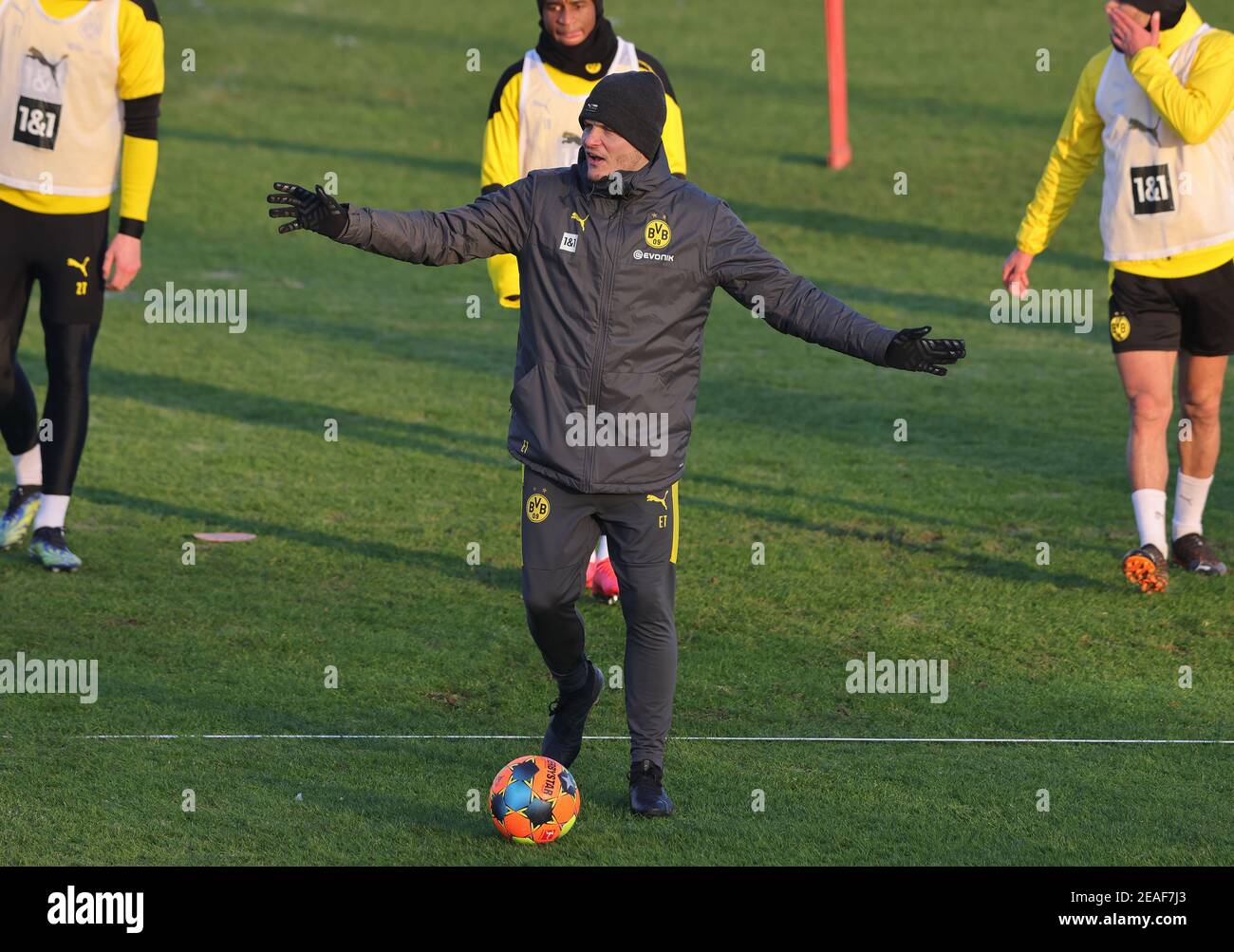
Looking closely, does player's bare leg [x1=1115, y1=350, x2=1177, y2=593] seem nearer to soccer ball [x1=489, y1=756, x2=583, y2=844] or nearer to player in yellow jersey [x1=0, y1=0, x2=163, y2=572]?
soccer ball [x1=489, y1=756, x2=583, y2=844]

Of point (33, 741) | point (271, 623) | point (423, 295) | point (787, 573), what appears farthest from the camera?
point (423, 295)

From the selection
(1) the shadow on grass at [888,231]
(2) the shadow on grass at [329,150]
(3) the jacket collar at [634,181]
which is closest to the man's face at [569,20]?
(3) the jacket collar at [634,181]

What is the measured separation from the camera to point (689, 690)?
6.83 meters

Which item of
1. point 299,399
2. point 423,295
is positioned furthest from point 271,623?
point 423,295

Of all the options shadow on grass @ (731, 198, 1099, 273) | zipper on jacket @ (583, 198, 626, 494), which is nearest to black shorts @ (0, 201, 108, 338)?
zipper on jacket @ (583, 198, 626, 494)

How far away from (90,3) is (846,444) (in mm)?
5037

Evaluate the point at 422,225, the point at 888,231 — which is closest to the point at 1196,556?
the point at 422,225

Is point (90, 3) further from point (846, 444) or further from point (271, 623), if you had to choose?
point (846, 444)

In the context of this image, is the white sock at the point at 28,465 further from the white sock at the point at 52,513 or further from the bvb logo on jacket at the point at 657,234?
the bvb logo on jacket at the point at 657,234

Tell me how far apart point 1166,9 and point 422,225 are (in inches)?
155

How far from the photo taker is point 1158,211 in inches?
312

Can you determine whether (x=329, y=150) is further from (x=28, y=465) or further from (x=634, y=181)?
(x=634, y=181)

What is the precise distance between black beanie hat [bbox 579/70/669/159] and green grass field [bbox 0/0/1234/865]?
6.76 ft

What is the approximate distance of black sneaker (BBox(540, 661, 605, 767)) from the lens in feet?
19.2
